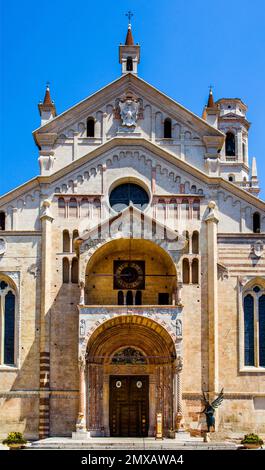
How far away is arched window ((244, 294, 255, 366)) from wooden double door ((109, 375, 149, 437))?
191 inches

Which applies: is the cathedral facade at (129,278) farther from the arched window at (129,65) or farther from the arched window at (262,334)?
the arched window at (129,65)

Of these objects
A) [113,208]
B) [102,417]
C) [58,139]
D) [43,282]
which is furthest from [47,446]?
[58,139]

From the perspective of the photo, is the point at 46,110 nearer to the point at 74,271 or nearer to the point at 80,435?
the point at 74,271

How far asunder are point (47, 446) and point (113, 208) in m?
12.2

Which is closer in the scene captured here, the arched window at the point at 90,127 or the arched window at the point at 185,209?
the arched window at the point at 185,209

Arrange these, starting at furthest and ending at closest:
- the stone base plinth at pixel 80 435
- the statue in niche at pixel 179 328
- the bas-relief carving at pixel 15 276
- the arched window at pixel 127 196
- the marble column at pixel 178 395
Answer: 1. the arched window at pixel 127 196
2. the bas-relief carving at pixel 15 276
3. the statue in niche at pixel 179 328
4. the marble column at pixel 178 395
5. the stone base plinth at pixel 80 435

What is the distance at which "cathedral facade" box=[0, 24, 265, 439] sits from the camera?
141 ft

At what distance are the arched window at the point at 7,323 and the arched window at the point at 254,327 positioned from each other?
10849 millimetres

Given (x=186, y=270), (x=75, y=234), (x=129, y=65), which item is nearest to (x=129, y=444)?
(x=186, y=270)

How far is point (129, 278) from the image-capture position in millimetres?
44812

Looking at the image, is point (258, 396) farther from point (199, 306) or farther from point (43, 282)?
point (43, 282)

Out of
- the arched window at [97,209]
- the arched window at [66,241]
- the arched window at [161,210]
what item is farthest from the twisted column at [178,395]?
the arched window at [97,209]

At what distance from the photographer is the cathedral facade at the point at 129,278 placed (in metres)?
42.9

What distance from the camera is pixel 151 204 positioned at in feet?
147
